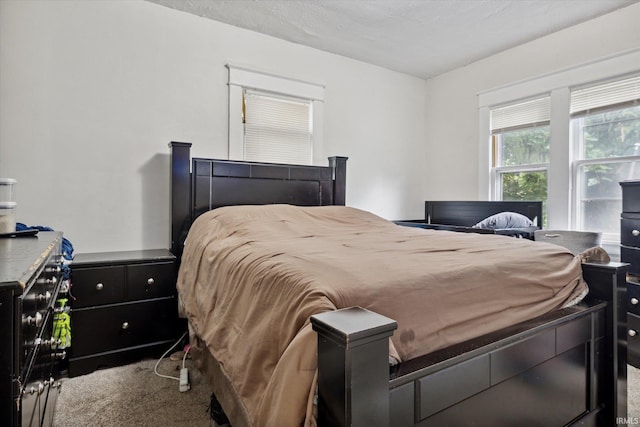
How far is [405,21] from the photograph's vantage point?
2975 millimetres

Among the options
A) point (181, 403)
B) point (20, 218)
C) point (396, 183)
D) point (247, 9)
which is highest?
point (247, 9)

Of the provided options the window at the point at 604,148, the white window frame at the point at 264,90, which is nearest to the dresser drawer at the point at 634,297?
the window at the point at 604,148

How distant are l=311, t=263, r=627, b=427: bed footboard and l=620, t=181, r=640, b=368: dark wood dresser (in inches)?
39.9

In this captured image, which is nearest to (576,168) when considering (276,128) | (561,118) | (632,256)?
(561,118)

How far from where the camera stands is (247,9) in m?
2.79

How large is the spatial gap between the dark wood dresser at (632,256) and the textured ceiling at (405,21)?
4.93 feet

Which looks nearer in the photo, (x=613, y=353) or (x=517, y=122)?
(x=613, y=353)

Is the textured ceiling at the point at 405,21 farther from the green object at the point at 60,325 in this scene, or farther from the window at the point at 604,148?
the green object at the point at 60,325

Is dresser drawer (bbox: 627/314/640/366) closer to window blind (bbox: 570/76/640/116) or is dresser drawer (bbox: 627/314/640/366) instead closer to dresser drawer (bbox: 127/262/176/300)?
window blind (bbox: 570/76/640/116)

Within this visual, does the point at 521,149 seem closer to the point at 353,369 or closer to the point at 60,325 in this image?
the point at 353,369

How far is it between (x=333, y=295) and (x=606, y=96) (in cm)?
320

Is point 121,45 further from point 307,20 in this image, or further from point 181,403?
point 181,403

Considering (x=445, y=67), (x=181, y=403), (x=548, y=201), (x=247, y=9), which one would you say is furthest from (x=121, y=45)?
(x=548, y=201)

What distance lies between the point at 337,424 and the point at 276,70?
3.11 meters
